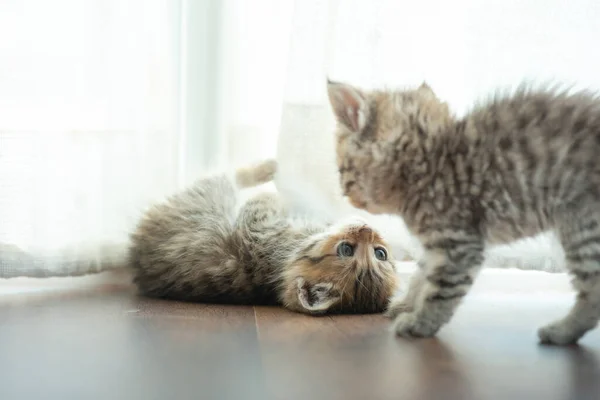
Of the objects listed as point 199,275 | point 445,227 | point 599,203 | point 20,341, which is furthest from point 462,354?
point 20,341

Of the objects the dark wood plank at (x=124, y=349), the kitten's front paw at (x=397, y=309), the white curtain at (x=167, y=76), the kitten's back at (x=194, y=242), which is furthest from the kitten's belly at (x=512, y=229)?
the kitten's back at (x=194, y=242)

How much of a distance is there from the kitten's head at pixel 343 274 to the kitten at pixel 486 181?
0.77 feet

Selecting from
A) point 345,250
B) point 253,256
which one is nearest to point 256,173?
point 253,256

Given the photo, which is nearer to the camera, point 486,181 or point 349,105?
point 486,181

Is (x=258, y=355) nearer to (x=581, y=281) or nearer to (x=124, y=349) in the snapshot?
(x=124, y=349)

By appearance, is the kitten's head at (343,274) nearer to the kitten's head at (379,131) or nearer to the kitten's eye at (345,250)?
the kitten's eye at (345,250)

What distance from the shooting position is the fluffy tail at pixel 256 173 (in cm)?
195

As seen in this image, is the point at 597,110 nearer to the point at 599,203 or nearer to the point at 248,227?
the point at 599,203

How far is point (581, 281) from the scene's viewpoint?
1.42m

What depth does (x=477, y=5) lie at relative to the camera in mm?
1736

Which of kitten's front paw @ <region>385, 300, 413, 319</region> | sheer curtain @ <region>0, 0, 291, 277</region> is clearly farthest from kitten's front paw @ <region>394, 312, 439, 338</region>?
sheer curtain @ <region>0, 0, 291, 277</region>

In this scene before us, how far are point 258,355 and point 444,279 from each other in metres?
0.42

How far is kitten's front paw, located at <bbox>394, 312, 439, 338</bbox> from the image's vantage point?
1485 millimetres

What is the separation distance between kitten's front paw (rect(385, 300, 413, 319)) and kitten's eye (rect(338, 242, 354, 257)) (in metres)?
0.18
